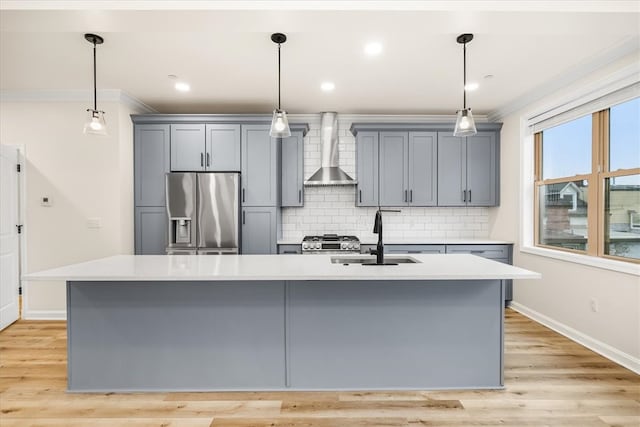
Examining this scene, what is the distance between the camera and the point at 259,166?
4340 millimetres

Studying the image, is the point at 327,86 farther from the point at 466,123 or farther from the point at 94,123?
the point at 94,123

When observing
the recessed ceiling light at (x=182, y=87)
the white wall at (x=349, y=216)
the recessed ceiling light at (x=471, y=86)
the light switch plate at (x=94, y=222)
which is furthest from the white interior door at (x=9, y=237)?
the recessed ceiling light at (x=471, y=86)

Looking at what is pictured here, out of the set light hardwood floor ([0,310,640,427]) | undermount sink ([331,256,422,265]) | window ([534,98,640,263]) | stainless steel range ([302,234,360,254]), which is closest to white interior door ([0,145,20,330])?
light hardwood floor ([0,310,640,427])

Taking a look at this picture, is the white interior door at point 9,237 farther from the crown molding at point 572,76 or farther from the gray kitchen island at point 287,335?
the crown molding at point 572,76

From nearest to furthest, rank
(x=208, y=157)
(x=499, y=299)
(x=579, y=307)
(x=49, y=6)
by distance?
(x=49, y=6) → (x=499, y=299) → (x=579, y=307) → (x=208, y=157)

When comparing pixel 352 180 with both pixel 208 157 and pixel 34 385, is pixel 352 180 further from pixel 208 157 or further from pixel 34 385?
pixel 34 385

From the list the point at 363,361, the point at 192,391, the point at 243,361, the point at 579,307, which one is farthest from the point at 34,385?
the point at 579,307

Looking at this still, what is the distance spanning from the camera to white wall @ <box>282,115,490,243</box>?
4.91 m

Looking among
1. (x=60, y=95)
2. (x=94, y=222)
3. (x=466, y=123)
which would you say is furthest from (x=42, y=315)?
(x=466, y=123)

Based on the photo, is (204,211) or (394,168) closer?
(204,211)

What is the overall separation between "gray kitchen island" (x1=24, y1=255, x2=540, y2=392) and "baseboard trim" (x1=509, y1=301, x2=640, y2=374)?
1.22 m

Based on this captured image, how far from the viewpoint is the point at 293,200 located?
Answer: 4.62 m

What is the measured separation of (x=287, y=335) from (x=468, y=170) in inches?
136

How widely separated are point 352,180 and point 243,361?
109 inches
